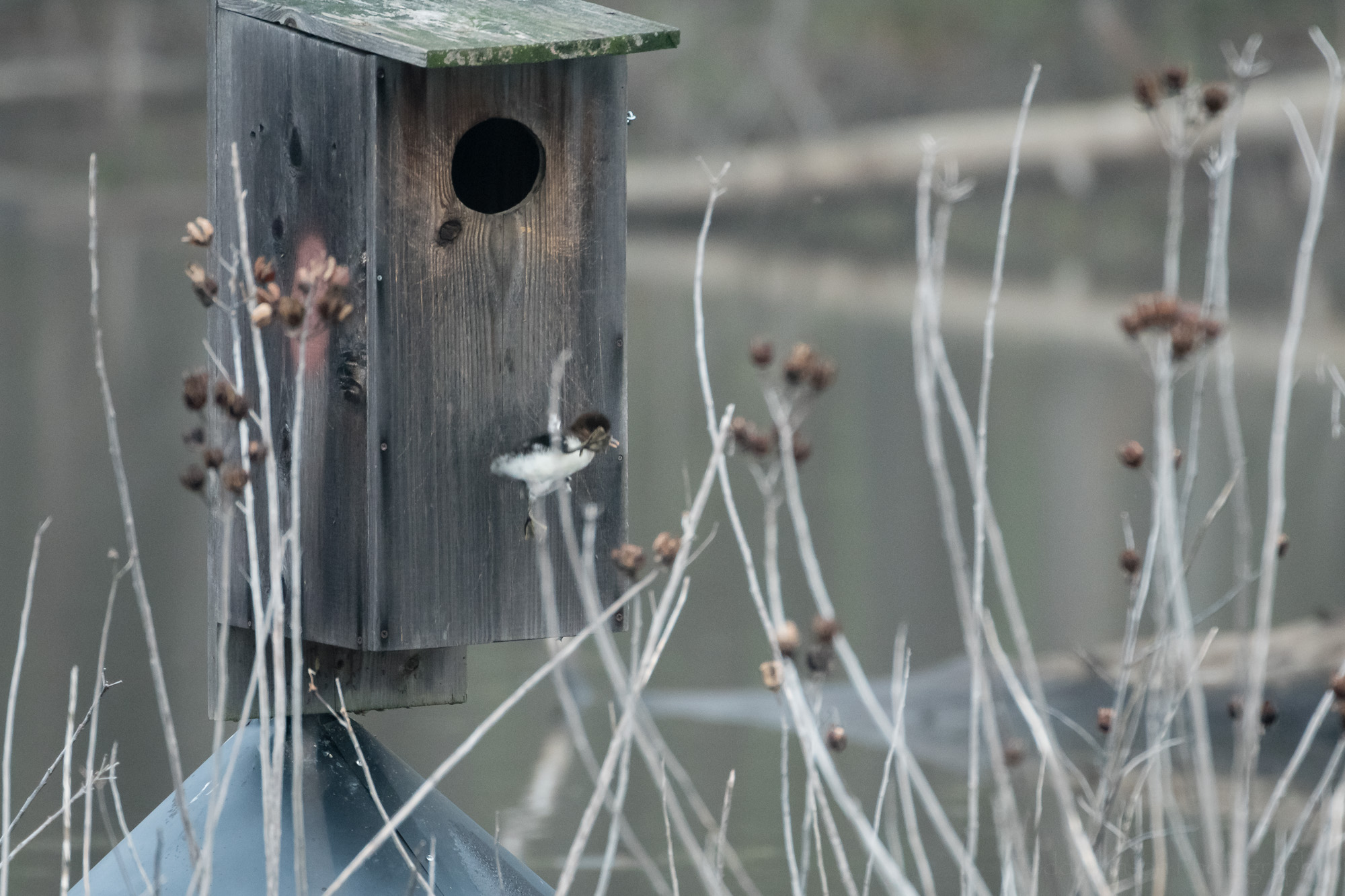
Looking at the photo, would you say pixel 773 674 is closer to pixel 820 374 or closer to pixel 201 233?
pixel 820 374

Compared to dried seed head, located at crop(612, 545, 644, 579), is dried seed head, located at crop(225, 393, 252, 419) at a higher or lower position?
higher

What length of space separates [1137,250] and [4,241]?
13.6 meters

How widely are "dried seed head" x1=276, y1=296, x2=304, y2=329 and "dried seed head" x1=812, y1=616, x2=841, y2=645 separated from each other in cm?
64

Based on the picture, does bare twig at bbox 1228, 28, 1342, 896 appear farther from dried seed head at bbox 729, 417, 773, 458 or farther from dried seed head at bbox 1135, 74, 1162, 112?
dried seed head at bbox 729, 417, 773, 458

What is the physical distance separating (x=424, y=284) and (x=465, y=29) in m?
0.38

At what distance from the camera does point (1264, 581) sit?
2006mm

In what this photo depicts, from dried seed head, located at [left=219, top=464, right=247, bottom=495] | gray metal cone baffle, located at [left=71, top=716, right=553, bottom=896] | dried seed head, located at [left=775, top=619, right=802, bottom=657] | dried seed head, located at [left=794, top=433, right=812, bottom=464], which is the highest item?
dried seed head, located at [left=794, top=433, right=812, bottom=464]

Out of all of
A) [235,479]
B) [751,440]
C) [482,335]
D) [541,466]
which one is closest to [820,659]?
[751,440]

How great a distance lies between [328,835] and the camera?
3000mm

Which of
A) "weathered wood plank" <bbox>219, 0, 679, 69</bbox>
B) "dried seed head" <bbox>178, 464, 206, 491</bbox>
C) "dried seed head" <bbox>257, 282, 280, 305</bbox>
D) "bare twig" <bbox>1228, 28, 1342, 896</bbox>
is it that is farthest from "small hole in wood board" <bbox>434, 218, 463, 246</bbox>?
"bare twig" <bbox>1228, 28, 1342, 896</bbox>

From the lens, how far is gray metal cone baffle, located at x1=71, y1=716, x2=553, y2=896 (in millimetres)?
2939

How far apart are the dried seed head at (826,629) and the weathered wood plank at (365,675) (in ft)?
4.29

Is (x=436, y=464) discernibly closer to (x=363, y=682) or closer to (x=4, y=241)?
(x=363, y=682)

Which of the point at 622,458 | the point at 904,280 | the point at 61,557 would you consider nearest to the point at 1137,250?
the point at 904,280
